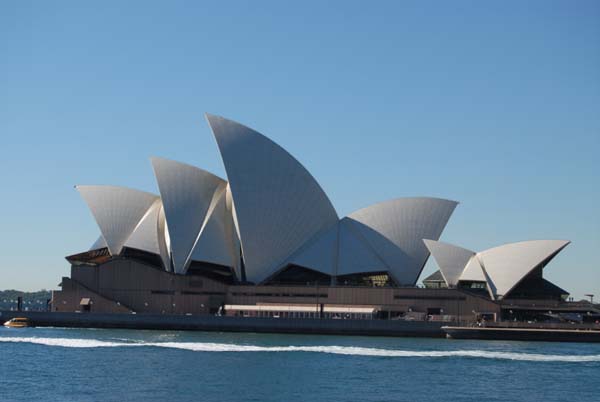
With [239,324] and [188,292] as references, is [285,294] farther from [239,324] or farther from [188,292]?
[188,292]

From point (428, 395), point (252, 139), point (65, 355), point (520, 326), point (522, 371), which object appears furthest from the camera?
point (252, 139)

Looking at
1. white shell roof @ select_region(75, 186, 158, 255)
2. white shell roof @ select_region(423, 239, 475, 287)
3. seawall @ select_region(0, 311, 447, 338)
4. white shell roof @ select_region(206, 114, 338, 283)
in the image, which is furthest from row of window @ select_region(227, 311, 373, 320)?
white shell roof @ select_region(75, 186, 158, 255)

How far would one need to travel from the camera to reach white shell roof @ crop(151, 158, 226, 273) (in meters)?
70.6

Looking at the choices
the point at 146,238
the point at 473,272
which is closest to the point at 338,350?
the point at 473,272

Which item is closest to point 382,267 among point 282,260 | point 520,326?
point 282,260

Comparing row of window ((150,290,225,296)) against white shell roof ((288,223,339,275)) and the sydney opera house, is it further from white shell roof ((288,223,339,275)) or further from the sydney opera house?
white shell roof ((288,223,339,275))

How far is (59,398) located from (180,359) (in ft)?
39.9

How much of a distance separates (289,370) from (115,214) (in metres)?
35.0

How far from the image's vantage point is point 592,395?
36719mm

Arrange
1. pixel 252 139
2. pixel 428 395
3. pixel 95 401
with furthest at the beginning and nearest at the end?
1. pixel 252 139
2. pixel 428 395
3. pixel 95 401

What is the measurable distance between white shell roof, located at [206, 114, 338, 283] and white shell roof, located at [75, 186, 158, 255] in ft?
28.7

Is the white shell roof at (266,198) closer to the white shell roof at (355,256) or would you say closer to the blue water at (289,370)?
the white shell roof at (355,256)

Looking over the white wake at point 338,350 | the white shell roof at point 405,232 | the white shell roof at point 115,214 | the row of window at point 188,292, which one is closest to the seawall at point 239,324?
the row of window at point 188,292

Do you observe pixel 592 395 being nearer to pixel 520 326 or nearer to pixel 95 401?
pixel 95 401
